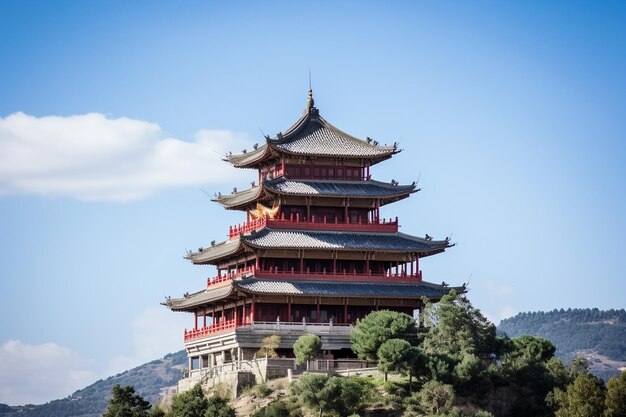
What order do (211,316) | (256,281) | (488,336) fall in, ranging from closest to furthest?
(488,336) < (256,281) < (211,316)

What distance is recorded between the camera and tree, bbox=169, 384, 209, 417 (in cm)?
8669

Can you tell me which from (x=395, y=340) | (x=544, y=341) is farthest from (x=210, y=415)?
(x=544, y=341)

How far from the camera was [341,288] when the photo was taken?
101m

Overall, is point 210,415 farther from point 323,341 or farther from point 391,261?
point 391,261

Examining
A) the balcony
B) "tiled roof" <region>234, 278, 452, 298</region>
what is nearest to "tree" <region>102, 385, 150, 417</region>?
the balcony


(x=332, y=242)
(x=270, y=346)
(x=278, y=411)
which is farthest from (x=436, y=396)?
(x=332, y=242)

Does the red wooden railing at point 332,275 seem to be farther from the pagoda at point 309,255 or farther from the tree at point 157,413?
the tree at point 157,413

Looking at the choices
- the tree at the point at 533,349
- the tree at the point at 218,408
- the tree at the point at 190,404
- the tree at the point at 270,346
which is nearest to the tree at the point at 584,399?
the tree at the point at 533,349

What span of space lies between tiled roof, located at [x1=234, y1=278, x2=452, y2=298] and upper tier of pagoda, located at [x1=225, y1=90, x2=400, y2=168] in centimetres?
1050

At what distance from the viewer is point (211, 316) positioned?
108875mm

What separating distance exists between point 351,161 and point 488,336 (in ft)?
66.7

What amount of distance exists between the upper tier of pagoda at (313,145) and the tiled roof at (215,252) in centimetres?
686

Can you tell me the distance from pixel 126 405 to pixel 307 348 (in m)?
13.4

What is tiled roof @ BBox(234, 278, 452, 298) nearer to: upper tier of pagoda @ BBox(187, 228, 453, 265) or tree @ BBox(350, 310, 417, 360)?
upper tier of pagoda @ BBox(187, 228, 453, 265)
